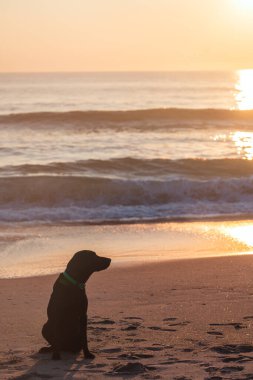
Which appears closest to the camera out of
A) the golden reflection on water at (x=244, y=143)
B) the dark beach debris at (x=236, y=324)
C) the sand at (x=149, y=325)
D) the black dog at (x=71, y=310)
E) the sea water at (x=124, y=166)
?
the sand at (x=149, y=325)

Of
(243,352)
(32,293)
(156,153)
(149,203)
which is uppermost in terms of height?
(156,153)

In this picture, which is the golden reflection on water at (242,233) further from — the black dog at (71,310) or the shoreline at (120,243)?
the black dog at (71,310)

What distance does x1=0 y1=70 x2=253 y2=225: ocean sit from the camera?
15734mm

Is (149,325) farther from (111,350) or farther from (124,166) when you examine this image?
(124,166)

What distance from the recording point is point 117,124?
1223 inches

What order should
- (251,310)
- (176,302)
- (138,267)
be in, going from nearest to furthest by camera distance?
(251,310) → (176,302) → (138,267)

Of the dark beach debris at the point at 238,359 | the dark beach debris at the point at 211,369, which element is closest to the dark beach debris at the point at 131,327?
the dark beach debris at the point at 238,359

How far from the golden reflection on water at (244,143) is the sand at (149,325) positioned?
14.4m

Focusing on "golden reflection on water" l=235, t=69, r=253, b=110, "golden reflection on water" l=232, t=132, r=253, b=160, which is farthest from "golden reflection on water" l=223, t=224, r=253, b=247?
"golden reflection on water" l=235, t=69, r=253, b=110

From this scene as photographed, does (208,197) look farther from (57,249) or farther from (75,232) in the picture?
(57,249)

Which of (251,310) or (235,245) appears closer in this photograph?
(251,310)

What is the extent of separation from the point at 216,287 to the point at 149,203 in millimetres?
8948

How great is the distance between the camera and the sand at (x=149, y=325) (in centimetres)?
536

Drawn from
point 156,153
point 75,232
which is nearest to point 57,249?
point 75,232
